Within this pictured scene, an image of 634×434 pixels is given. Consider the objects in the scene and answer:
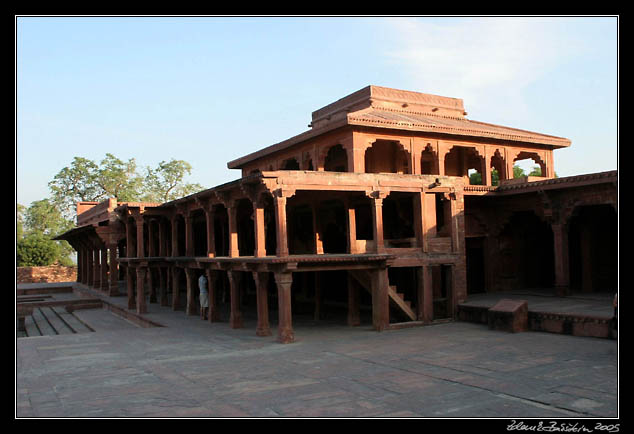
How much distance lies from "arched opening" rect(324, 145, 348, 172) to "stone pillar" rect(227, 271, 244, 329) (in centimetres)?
835

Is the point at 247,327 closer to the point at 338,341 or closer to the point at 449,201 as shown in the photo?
the point at 338,341

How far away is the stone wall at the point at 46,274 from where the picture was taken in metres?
49.1

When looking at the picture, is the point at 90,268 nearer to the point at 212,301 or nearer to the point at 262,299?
the point at 212,301

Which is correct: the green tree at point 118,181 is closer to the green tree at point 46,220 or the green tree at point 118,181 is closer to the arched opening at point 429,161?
the green tree at point 46,220

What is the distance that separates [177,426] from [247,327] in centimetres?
1135

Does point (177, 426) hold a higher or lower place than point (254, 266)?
lower

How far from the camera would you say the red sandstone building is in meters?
16.4

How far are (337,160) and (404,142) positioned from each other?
3.74 metres

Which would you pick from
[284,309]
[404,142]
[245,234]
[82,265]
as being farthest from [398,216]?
[82,265]

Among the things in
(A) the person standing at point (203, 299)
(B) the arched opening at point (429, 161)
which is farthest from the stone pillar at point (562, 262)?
(A) the person standing at point (203, 299)

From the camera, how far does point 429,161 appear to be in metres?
24.8

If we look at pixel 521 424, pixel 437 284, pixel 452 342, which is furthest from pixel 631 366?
pixel 437 284

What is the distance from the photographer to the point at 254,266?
1561cm

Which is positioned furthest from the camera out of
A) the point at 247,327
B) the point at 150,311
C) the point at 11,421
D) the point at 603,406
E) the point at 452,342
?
the point at 150,311
